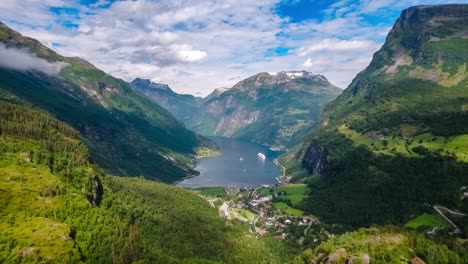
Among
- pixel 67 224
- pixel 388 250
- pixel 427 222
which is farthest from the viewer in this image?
pixel 427 222

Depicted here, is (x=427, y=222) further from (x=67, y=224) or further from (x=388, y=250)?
(x=67, y=224)

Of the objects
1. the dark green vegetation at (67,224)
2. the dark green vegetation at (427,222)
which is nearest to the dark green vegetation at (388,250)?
the dark green vegetation at (427,222)

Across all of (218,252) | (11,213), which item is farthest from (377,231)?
(11,213)

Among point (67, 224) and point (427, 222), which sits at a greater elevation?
point (67, 224)

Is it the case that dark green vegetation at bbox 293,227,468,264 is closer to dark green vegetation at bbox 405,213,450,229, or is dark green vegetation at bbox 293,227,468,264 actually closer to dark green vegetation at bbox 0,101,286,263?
dark green vegetation at bbox 405,213,450,229

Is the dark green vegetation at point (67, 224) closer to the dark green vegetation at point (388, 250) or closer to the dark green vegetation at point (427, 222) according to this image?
the dark green vegetation at point (388, 250)

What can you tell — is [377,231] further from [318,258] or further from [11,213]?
[11,213]

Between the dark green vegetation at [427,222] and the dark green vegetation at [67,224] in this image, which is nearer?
the dark green vegetation at [67,224]

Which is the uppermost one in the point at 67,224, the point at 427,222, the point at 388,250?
the point at 67,224

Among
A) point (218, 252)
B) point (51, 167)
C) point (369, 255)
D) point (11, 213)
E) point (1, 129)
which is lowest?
point (218, 252)

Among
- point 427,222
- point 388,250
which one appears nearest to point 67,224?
point 388,250

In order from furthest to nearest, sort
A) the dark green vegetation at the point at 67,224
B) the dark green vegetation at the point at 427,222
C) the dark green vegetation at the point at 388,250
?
the dark green vegetation at the point at 427,222 < the dark green vegetation at the point at 67,224 < the dark green vegetation at the point at 388,250
